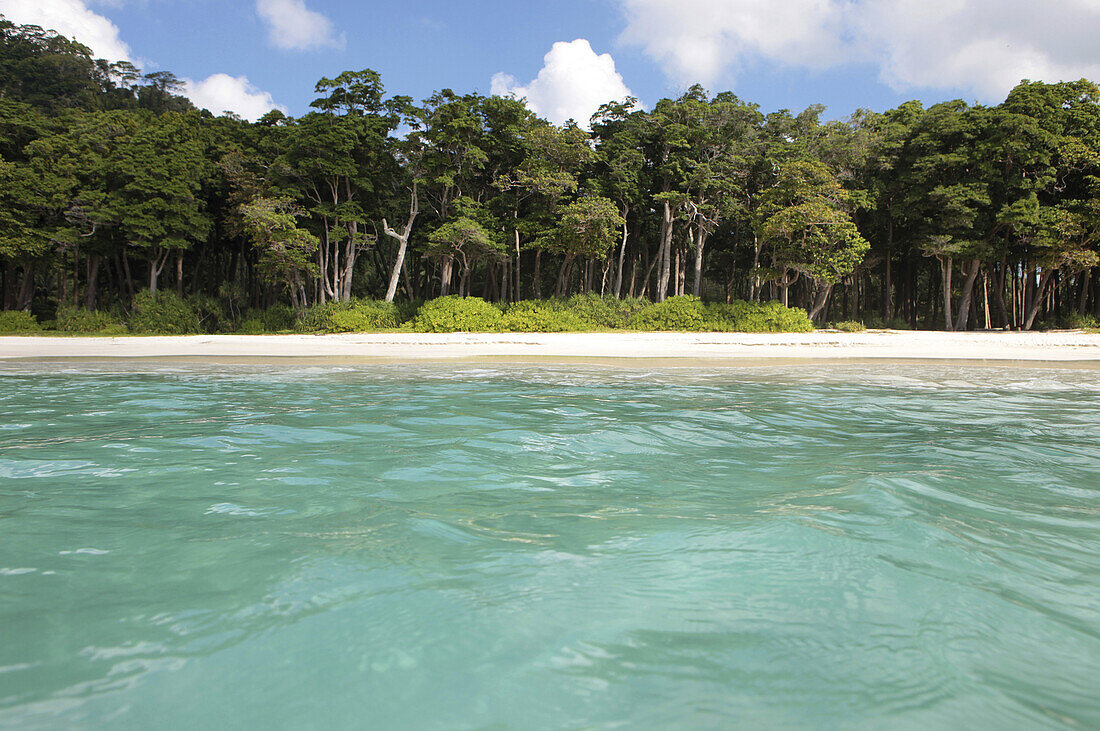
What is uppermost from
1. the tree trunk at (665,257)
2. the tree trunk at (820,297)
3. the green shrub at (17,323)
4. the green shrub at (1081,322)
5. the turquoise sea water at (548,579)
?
the tree trunk at (665,257)

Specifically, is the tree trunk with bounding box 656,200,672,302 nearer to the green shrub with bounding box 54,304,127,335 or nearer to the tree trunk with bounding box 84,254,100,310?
the green shrub with bounding box 54,304,127,335

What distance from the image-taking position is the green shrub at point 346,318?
71.7 ft

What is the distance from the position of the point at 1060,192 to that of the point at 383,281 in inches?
1416

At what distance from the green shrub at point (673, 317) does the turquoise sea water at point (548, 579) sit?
1719 centimetres

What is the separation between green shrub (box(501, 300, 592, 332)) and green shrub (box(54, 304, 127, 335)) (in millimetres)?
15060

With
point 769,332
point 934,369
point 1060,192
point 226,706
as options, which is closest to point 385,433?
point 226,706

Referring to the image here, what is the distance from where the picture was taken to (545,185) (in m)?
23.0

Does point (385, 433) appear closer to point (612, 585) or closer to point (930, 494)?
point (612, 585)

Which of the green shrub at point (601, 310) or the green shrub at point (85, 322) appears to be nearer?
the green shrub at point (85, 322)

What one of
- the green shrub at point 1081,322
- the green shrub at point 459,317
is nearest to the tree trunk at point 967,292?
the green shrub at point 1081,322

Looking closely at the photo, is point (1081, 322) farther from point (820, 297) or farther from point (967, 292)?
point (820, 297)

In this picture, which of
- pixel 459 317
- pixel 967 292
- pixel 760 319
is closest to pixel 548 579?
pixel 459 317

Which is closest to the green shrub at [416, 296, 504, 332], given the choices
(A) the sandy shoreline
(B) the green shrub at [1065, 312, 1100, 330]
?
(A) the sandy shoreline

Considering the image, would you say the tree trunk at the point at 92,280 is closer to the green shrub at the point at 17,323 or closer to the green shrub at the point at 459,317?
the green shrub at the point at 17,323
